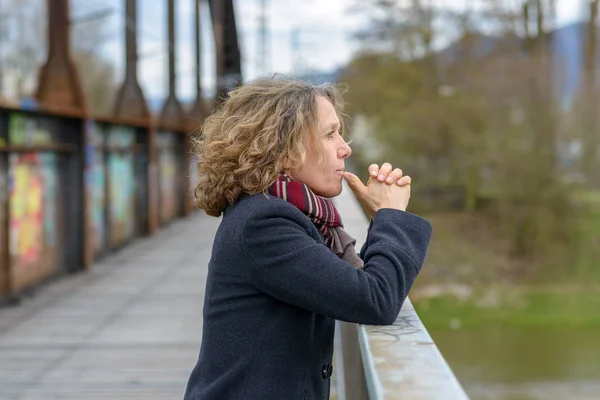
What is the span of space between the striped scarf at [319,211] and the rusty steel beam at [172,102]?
14415 mm

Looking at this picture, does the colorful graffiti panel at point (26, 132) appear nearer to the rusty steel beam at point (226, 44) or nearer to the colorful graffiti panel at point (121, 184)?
the colorful graffiti panel at point (121, 184)

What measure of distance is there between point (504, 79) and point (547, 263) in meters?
6.73

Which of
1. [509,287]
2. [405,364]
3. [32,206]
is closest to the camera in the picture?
[405,364]

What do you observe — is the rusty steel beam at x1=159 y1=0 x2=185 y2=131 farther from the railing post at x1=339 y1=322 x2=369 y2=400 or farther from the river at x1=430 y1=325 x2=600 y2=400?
the railing post at x1=339 y1=322 x2=369 y2=400

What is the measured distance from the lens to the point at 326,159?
6.59 ft

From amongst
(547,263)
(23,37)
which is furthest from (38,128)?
(547,263)

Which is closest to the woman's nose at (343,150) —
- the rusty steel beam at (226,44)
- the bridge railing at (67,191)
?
the bridge railing at (67,191)

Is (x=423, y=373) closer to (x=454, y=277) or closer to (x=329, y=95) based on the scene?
(x=329, y=95)

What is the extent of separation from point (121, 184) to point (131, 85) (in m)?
3.41

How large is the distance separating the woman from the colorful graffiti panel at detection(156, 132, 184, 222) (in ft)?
42.3

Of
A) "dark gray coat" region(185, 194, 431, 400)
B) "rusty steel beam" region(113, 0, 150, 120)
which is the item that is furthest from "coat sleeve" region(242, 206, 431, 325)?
"rusty steel beam" region(113, 0, 150, 120)

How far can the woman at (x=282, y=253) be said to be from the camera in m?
1.81

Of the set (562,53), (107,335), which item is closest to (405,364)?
(107,335)

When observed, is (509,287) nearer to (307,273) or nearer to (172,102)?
(172,102)
